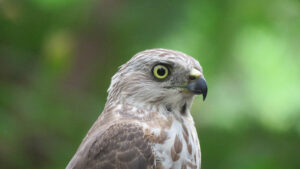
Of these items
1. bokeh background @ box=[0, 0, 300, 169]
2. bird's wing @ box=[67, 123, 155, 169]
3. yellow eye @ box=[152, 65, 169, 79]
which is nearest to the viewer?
bird's wing @ box=[67, 123, 155, 169]

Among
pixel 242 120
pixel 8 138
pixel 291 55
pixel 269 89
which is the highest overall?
pixel 291 55

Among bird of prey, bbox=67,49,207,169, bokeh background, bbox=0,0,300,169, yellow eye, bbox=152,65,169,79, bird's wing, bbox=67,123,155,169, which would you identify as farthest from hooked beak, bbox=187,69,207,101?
bokeh background, bbox=0,0,300,169

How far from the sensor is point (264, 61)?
7453 millimetres

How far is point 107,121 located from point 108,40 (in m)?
4.55

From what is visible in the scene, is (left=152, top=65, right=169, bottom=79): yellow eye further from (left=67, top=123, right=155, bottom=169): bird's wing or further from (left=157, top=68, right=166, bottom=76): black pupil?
(left=67, top=123, right=155, bottom=169): bird's wing

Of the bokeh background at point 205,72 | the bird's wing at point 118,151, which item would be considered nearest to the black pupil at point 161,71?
the bird's wing at point 118,151

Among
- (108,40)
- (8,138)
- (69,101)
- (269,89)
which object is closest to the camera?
(8,138)

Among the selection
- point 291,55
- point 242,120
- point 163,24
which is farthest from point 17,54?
point 291,55

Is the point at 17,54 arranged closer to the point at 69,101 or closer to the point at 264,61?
the point at 69,101

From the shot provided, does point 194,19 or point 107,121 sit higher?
point 194,19

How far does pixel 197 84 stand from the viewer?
15.5ft

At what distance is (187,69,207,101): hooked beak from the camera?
470cm

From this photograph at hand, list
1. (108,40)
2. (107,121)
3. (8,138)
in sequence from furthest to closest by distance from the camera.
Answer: (108,40) < (8,138) < (107,121)

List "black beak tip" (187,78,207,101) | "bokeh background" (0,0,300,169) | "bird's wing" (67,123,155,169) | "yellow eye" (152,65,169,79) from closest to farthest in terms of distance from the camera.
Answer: "bird's wing" (67,123,155,169) → "black beak tip" (187,78,207,101) → "yellow eye" (152,65,169,79) → "bokeh background" (0,0,300,169)
